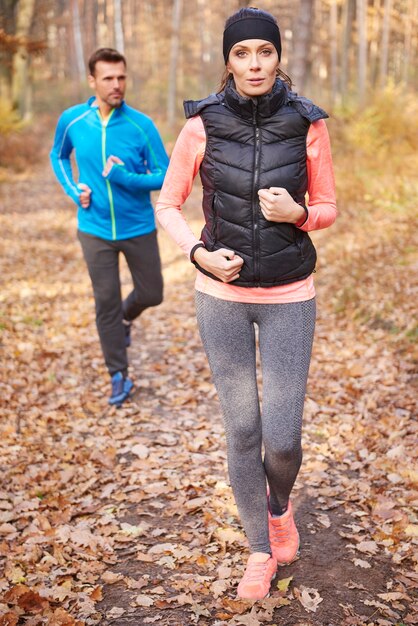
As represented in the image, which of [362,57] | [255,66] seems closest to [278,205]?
[255,66]

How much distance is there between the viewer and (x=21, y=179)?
20.3 m

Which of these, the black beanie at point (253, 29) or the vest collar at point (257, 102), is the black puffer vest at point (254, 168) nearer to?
the vest collar at point (257, 102)

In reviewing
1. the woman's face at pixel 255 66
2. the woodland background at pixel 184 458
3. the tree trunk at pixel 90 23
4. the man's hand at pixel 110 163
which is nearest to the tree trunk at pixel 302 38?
the woodland background at pixel 184 458

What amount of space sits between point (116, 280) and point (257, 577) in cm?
302

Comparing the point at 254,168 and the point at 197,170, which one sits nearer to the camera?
the point at 254,168

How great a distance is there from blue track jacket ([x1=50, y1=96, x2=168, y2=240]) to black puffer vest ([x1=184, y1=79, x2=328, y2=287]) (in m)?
2.39

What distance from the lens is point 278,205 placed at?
2650mm

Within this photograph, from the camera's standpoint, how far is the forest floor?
3.29 metres

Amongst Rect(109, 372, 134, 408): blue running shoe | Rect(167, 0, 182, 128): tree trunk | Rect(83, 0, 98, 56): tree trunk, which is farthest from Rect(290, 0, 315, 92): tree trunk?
Rect(83, 0, 98, 56): tree trunk

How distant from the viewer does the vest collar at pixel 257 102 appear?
2.71 m

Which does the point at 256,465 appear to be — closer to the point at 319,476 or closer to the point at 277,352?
the point at 277,352

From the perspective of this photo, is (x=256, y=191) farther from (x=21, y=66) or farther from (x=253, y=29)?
(x=21, y=66)

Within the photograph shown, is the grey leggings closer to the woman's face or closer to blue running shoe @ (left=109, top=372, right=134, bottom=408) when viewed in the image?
the woman's face

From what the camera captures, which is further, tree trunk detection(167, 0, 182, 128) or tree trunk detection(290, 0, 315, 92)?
tree trunk detection(167, 0, 182, 128)
